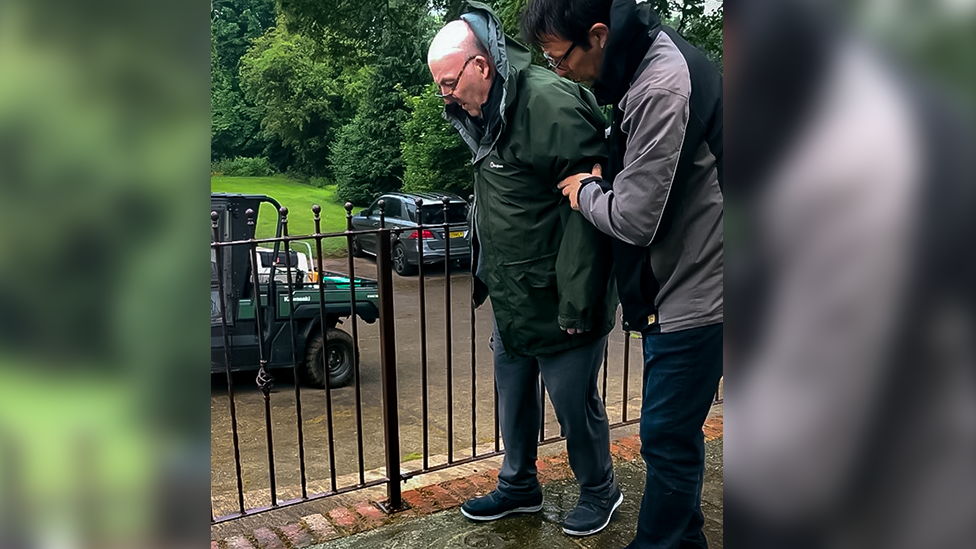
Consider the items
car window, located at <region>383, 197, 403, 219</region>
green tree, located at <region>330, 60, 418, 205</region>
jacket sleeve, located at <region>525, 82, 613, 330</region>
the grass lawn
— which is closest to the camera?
jacket sleeve, located at <region>525, 82, 613, 330</region>

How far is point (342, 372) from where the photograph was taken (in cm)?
692

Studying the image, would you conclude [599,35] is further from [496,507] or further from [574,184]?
[496,507]

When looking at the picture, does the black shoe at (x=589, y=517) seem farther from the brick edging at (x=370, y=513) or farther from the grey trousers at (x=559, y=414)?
the brick edging at (x=370, y=513)

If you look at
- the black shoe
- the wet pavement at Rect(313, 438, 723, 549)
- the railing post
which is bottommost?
the wet pavement at Rect(313, 438, 723, 549)

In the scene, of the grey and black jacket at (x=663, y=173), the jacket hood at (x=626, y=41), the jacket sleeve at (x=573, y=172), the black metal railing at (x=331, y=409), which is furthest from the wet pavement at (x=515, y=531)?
the jacket hood at (x=626, y=41)

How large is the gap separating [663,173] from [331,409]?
2972 mm

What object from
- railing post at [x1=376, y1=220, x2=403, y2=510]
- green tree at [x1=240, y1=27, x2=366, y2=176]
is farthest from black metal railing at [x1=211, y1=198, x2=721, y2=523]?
green tree at [x1=240, y1=27, x2=366, y2=176]

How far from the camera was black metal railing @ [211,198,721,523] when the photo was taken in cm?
294

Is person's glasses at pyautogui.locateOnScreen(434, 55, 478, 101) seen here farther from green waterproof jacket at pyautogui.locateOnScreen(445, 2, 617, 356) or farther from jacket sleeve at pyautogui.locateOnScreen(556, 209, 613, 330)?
jacket sleeve at pyautogui.locateOnScreen(556, 209, 613, 330)

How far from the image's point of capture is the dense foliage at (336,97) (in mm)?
14062

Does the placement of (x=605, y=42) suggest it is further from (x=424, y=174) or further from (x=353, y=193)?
(x=353, y=193)

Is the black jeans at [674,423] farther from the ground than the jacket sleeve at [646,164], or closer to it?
closer to it
